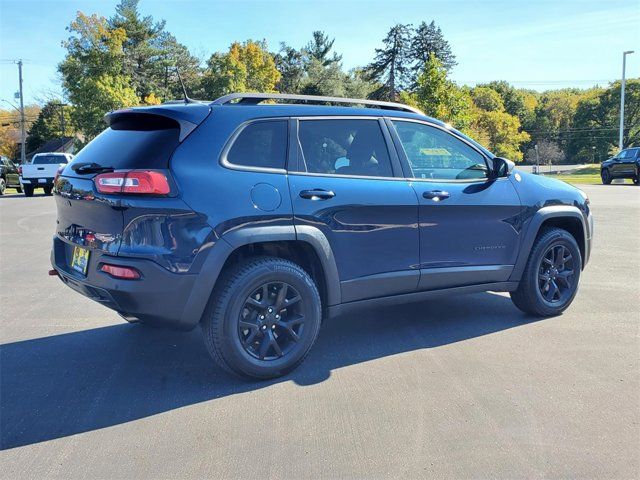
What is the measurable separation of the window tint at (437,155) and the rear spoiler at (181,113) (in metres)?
1.62

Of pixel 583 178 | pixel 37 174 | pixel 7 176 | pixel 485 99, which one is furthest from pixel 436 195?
pixel 485 99

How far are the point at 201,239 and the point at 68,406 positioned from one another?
1316mm

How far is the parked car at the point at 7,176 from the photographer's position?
25.4 meters

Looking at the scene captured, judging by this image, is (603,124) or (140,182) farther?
(603,124)

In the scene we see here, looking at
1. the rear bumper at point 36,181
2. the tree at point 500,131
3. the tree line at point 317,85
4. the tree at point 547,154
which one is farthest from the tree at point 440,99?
the tree at point 547,154

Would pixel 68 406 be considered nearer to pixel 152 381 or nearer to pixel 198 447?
pixel 152 381

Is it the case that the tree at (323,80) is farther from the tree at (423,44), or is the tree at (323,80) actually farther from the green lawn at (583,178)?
the green lawn at (583,178)

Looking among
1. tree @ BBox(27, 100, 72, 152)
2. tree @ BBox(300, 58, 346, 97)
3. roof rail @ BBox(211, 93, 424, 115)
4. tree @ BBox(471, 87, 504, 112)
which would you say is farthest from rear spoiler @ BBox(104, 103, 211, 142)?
tree @ BBox(27, 100, 72, 152)

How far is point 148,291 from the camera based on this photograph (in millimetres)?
3381

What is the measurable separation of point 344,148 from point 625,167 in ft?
91.9

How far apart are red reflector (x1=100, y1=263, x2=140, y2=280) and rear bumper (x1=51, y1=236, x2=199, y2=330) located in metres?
0.02

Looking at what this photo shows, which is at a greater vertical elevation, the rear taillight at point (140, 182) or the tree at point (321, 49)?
the tree at point (321, 49)

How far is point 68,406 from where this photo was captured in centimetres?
345

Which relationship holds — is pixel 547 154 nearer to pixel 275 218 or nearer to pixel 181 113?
pixel 275 218
